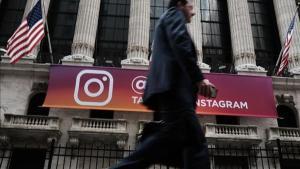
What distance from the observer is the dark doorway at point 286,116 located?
74.6 feet

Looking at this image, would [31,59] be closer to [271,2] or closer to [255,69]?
[255,69]

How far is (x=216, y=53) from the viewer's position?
2541 cm

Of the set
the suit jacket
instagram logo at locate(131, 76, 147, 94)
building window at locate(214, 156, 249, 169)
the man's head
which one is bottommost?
the suit jacket

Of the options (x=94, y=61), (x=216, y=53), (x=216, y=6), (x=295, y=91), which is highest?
(x=216, y=6)

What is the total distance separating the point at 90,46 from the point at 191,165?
2065cm

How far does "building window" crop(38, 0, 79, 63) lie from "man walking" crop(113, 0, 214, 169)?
21.1 meters

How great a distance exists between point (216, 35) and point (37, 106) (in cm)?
1312

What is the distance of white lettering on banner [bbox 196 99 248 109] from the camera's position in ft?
67.5

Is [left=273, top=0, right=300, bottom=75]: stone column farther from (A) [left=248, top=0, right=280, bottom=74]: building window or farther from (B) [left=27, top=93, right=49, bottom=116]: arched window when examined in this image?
(B) [left=27, top=93, right=49, bottom=116]: arched window

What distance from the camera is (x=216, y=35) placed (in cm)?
2605

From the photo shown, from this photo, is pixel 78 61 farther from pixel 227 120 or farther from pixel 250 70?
pixel 250 70

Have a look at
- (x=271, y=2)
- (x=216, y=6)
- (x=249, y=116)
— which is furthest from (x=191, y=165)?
(x=271, y=2)

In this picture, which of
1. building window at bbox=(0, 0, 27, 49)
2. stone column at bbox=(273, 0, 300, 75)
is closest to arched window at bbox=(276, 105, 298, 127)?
stone column at bbox=(273, 0, 300, 75)

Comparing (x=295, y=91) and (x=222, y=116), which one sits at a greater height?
(x=295, y=91)
